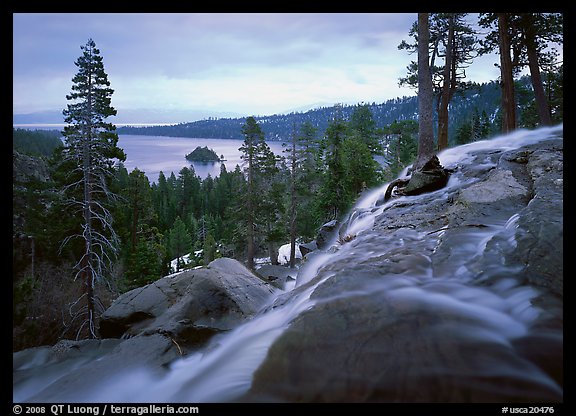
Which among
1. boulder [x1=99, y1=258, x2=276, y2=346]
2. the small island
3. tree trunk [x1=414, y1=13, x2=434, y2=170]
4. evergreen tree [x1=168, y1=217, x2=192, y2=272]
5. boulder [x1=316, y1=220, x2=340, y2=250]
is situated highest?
the small island

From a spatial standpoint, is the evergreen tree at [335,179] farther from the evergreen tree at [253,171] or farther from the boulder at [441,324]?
the boulder at [441,324]

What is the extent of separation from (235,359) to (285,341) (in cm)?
91

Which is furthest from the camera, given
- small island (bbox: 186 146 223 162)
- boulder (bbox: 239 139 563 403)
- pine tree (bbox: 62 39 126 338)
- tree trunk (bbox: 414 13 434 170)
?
small island (bbox: 186 146 223 162)

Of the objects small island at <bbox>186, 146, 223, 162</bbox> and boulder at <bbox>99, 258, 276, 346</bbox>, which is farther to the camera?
small island at <bbox>186, 146, 223, 162</bbox>

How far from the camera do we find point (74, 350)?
23.8 ft

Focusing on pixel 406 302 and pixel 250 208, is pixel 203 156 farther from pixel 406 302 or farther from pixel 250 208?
pixel 406 302

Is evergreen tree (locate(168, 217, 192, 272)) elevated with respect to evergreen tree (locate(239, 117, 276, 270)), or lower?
lower

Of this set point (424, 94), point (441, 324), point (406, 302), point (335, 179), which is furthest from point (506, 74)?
point (441, 324)

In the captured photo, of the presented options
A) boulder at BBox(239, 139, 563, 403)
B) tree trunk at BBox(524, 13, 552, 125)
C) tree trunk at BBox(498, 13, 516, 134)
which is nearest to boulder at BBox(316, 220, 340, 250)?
boulder at BBox(239, 139, 563, 403)

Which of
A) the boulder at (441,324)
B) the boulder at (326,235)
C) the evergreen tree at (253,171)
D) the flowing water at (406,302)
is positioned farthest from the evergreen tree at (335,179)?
the boulder at (441,324)

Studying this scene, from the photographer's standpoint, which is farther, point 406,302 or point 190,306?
point 190,306

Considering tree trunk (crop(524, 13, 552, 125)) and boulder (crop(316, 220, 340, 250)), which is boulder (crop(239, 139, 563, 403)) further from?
tree trunk (crop(524, 13, 552, 125))

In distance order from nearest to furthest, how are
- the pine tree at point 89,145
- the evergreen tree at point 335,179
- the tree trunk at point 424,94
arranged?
the tree trunk at point 424,94
the pine tree at point 89,145
the evergreen tree at point 335,179

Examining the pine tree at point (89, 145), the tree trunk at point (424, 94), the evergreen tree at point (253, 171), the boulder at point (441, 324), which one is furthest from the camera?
the evergreen tree at point (253, 171)
